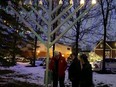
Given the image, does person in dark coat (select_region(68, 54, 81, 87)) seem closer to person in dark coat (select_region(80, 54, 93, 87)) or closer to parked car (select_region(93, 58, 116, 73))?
person in dark coat (select_region(80, 54, 93, 87))

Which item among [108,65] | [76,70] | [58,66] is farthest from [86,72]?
[108,65]

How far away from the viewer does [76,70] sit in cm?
1316

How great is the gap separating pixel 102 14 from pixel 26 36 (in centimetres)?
1713

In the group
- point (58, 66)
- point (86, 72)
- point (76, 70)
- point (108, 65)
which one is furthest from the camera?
point (108, 65)

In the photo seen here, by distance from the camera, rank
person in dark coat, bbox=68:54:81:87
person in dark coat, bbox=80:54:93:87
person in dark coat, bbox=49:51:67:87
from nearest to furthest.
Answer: person in dark coat, bbox=80:54:93:87 → person in dark coat, bbox=68:54:81:87 → person in dark coat, bbox=49:51:67:87

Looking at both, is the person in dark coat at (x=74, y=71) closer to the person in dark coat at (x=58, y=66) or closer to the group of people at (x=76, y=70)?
the group of people at (x=76, y=70)

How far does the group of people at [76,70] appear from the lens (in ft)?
35.8

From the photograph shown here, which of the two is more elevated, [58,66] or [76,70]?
[58,66]

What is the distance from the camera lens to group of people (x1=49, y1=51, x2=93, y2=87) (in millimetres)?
10922

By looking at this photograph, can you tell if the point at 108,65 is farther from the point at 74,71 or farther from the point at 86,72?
the point at 86,72

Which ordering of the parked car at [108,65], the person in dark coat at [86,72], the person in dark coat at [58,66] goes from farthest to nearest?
the parked car at [108,65] → the person in dark coat at [58,66] → the person in dark coat at [86,72]

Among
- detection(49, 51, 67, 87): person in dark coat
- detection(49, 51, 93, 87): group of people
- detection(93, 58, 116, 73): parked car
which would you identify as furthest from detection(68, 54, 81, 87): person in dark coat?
detection(93, 58, 116, 73): parked car

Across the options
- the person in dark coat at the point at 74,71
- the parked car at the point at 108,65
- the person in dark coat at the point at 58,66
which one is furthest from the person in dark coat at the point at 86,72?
the parked car at the point at 108,65

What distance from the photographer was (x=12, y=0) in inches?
613
